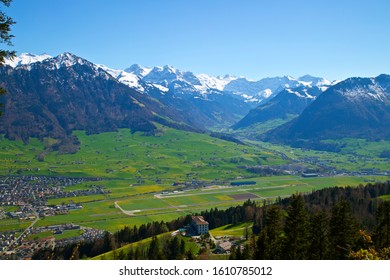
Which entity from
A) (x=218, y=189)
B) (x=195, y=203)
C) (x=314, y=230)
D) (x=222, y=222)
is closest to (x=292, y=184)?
(x=218, y=189)

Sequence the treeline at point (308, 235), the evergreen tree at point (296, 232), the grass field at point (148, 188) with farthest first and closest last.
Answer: the grass field at point (148, 188), the treeline at point (308, 235), the evergreen tree at point (296, 232)

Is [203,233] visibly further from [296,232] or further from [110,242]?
[296,232]

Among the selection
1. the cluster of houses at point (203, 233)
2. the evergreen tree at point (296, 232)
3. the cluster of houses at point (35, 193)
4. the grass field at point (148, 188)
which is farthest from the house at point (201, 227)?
the cluster of houses at point (35, 193)

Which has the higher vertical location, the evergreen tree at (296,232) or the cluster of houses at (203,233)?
the evergreen tree at (296,232)

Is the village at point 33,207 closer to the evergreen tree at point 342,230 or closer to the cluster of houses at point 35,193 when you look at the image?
the cluster of houses at point 35,193

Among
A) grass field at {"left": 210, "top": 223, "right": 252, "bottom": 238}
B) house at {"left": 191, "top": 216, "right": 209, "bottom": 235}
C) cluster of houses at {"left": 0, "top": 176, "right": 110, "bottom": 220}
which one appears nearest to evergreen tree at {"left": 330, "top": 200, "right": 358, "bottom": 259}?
grass field at {"left": 210, "top": 223, "right": 252, "bottom": 238}

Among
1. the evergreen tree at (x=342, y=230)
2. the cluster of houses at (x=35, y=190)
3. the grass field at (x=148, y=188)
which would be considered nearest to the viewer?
the evergreen tree at (x=342, y=230)

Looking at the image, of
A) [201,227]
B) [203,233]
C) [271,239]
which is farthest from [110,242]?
[271,239]

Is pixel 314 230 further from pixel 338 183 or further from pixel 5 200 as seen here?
pixel 338 183
